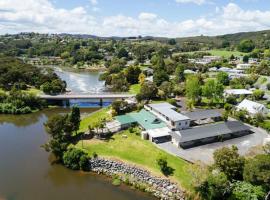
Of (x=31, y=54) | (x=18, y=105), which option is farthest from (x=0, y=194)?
(x=31, y=54)

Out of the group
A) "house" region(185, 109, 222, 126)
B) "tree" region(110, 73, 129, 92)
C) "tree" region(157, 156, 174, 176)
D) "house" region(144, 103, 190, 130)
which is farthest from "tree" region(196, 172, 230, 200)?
"tree" region(110, 73, 129, 92)

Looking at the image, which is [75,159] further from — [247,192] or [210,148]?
[247,192]

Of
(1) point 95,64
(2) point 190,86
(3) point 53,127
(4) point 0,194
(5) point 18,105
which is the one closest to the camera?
(4) point 0,194

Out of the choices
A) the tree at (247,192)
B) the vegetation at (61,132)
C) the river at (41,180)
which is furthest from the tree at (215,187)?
the vegetation at (61,132)

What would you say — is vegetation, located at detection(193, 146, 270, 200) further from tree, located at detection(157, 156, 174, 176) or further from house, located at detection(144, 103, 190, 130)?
house, located at detection(144, 103, 190, 130)

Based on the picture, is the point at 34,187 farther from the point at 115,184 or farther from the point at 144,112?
the point at 144,112

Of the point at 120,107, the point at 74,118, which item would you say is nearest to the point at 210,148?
the point at 74,118

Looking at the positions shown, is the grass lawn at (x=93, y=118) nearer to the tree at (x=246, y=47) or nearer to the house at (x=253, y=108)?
the house at (x=253, y=108)
